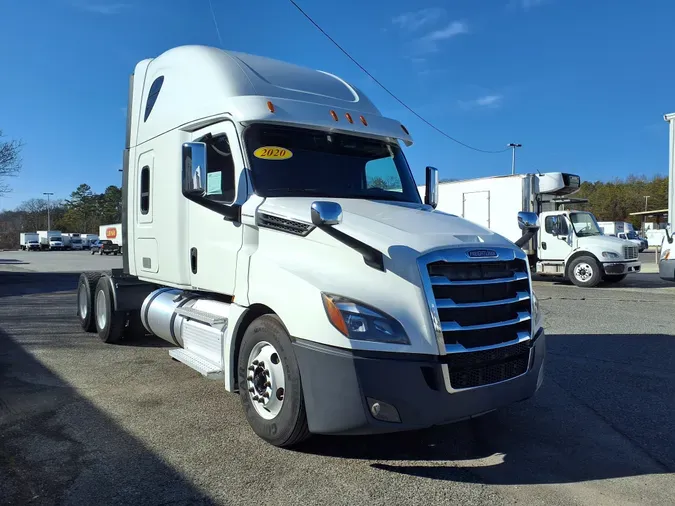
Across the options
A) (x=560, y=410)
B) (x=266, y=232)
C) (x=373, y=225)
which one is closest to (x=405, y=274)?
(x=373, y=225)

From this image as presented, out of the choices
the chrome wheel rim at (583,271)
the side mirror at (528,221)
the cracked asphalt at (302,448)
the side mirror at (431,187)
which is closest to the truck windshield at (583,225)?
the chrome wheel rim at (583,271)

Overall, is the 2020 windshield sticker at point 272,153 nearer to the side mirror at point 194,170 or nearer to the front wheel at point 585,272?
the side mirror at point 194,170

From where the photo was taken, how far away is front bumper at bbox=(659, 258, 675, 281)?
13.1 meters

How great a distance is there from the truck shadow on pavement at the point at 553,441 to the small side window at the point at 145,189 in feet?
12.4

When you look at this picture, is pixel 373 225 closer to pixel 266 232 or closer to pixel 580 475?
pixel 266 232

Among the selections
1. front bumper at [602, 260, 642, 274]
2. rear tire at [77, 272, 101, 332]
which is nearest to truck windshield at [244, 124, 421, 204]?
rear tire at [77, 272, 101, 332]

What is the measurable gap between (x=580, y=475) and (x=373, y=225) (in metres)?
2.21

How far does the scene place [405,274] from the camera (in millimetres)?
3518

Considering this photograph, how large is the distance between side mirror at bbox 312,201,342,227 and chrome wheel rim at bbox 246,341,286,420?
1019 millimetres

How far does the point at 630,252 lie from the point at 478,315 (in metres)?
14.8

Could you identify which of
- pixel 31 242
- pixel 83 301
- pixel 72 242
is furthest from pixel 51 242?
pixel 83 301

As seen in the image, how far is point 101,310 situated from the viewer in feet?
25.8

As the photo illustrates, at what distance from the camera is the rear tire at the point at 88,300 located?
322 inches

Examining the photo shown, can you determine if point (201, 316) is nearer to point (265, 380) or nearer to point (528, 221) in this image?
point (265, 380)
